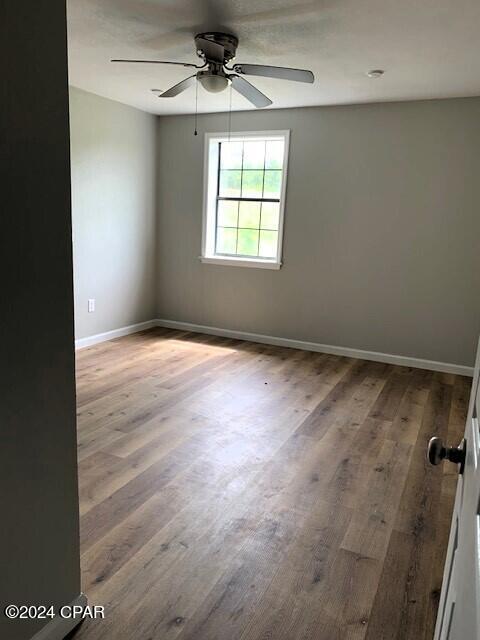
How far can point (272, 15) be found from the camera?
102 inches

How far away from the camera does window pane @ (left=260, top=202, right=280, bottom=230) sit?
517 cm

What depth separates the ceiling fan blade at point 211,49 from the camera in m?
2.84

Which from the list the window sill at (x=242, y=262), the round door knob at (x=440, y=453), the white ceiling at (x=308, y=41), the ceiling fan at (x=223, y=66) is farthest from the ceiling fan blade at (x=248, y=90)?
the round door knob at (x=440, y=453)

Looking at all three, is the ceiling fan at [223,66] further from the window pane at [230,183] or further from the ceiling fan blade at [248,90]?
the window pane at [230,183]

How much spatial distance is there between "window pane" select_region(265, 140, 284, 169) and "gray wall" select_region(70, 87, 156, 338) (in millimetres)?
1421

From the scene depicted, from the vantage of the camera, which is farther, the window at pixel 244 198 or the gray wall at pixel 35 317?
the window at pixel 244 198

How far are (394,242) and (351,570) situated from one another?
341cm

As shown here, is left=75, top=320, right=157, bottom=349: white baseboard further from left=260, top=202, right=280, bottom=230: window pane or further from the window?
left=260, top=202, right=280, bottom=230: window pane

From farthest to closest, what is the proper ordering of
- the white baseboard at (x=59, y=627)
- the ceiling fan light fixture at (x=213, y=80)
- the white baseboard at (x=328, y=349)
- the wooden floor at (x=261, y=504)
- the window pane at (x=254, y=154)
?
the window pane at (x=254, y=154)
the white baseboard at (x=328, y=349)
the ceiling fan light fixture at (x=213, y=80)
the wooden floor at (x=261, y=504)
the white baseboard at (x=59, y=627)

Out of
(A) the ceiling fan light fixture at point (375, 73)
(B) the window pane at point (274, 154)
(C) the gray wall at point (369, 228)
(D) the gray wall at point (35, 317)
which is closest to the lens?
(D) the gray wall at point (35, 317)

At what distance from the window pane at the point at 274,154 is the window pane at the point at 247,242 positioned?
0.76 metres

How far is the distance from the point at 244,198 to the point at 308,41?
8.10 feet

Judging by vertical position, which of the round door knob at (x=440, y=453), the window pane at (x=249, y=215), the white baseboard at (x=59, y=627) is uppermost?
the window pane at (x=249, y=215)

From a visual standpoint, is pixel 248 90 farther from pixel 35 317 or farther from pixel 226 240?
pixel 35 317
